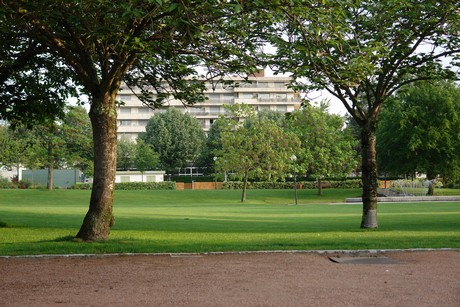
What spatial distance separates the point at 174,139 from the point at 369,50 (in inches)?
3015

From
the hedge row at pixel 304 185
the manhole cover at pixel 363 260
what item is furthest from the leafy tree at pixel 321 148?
the manhole cover at pixel 363 260

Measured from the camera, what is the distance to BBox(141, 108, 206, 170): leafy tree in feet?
289

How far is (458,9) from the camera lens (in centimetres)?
1648

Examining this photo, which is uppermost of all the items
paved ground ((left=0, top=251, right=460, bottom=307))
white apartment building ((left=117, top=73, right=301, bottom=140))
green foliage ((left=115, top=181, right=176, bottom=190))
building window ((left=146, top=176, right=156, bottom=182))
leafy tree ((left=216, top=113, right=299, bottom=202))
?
white apartment building ((left=117, top=73, right=301, bottom=140))

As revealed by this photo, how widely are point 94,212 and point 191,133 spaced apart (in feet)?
250

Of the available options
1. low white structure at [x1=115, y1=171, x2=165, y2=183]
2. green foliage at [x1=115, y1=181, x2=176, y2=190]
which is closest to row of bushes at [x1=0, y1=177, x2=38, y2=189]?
green foliage at [x1=115, y1=181, x2=176, y2=190]

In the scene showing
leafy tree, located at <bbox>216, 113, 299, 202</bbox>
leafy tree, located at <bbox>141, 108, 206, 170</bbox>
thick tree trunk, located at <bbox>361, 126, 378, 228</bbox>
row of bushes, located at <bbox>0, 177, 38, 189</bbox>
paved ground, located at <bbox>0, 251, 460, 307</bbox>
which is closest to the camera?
paved ground, located at <bbox>0, 251, 460, 307</bbox>

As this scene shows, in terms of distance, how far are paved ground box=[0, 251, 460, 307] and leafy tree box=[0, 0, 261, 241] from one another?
11.3 ft

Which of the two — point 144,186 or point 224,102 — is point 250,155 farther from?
point 224,102

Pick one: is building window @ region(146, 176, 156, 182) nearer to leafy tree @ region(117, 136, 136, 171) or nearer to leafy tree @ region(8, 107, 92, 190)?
leafy tree @ region(117, 136, 136, 171)

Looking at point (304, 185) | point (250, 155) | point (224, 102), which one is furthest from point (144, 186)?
point (224, 102)

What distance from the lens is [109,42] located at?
1459cm

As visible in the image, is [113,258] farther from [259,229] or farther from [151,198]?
[151,198]

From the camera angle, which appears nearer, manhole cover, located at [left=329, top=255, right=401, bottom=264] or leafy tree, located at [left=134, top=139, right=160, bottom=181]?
manhole cover, located at [left=329, top=255, right=401, bottom=264]
